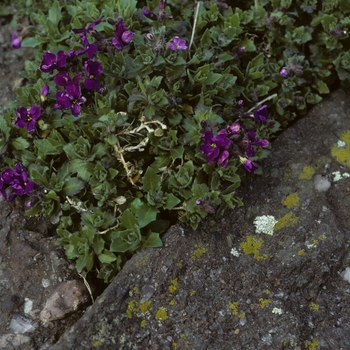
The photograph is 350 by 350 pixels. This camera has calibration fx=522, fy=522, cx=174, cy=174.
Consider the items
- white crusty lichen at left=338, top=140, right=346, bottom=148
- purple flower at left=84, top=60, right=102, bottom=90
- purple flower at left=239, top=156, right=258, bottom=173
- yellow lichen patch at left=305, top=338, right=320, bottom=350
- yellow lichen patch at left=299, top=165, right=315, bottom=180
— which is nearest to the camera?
yellow lichen patch at left=305, top=338, right=320, bottom=350

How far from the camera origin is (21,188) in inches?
137

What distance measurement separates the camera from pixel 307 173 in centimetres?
377

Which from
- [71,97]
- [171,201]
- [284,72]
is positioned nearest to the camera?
[171,201]

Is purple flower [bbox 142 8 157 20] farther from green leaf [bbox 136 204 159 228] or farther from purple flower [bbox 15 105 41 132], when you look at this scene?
green leaf [bbox 136 204 159 228]

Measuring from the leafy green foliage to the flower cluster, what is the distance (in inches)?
2.0

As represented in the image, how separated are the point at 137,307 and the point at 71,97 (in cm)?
145

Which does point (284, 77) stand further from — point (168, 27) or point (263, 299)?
point (263, 299)

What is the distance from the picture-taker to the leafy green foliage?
11.2 feet

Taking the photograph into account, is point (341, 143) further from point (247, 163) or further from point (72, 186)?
point (72, 186)

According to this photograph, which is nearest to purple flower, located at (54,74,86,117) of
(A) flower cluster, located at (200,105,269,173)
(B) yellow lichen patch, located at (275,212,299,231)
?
(A) flower cluster, located at (200,105,269,173)

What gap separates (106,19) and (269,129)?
1485mm

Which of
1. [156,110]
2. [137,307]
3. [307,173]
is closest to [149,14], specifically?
[156,110]

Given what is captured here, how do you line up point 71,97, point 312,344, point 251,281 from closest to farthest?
point 312,344
point 251,281
point 71,97

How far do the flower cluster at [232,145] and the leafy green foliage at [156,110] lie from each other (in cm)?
5
